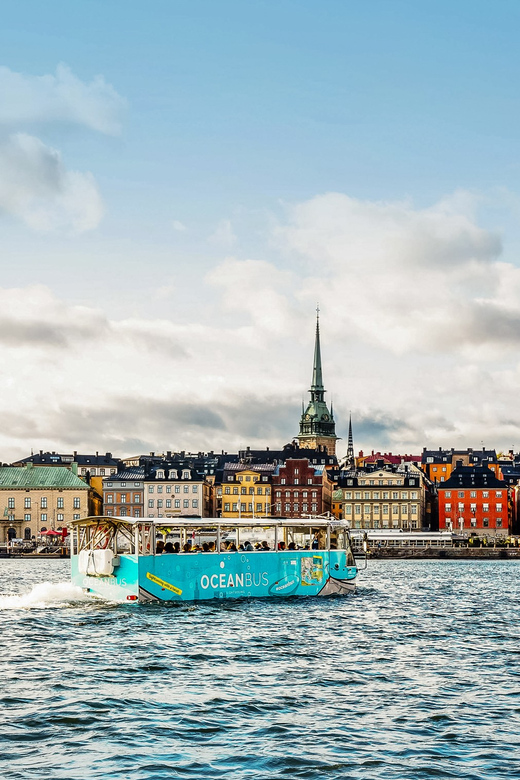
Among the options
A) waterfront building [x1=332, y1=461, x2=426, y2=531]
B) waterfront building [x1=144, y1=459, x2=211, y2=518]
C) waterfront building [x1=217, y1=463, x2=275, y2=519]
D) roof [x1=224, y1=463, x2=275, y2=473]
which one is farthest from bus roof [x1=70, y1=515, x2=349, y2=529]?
roof [x1=224, y1=463, x2=275, y2=473]

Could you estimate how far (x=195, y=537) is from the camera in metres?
45.2

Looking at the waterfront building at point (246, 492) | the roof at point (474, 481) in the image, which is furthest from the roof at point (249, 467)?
the roof at point (474, 481)

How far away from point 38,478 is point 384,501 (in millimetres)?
56170

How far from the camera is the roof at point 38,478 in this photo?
168625 millimetres

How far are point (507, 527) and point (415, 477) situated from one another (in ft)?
55.1

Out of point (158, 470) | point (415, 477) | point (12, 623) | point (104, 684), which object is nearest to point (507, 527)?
point (415, 477)

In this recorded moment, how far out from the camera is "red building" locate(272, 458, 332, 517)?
170000 millimetres

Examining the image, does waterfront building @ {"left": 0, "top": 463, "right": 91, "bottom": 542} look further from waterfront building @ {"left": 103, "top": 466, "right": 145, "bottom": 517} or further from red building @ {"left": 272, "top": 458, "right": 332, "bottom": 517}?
red building @ {"left": 272, "top": 458, "right": 332, "bottom": 517}

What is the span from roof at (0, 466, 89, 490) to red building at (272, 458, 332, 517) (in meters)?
30.7

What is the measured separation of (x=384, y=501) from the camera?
17388 centimetres

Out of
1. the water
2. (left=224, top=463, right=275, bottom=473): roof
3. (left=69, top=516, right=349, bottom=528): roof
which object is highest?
(left=224, top=463, right=275, bottom=473): roof

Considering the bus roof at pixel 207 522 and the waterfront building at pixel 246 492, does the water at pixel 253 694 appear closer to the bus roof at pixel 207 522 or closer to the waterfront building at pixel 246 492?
the bus roof at pixel 207 522

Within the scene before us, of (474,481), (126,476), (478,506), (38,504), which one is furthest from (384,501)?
(38,504)

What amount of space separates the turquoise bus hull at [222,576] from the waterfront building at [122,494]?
127 meters
